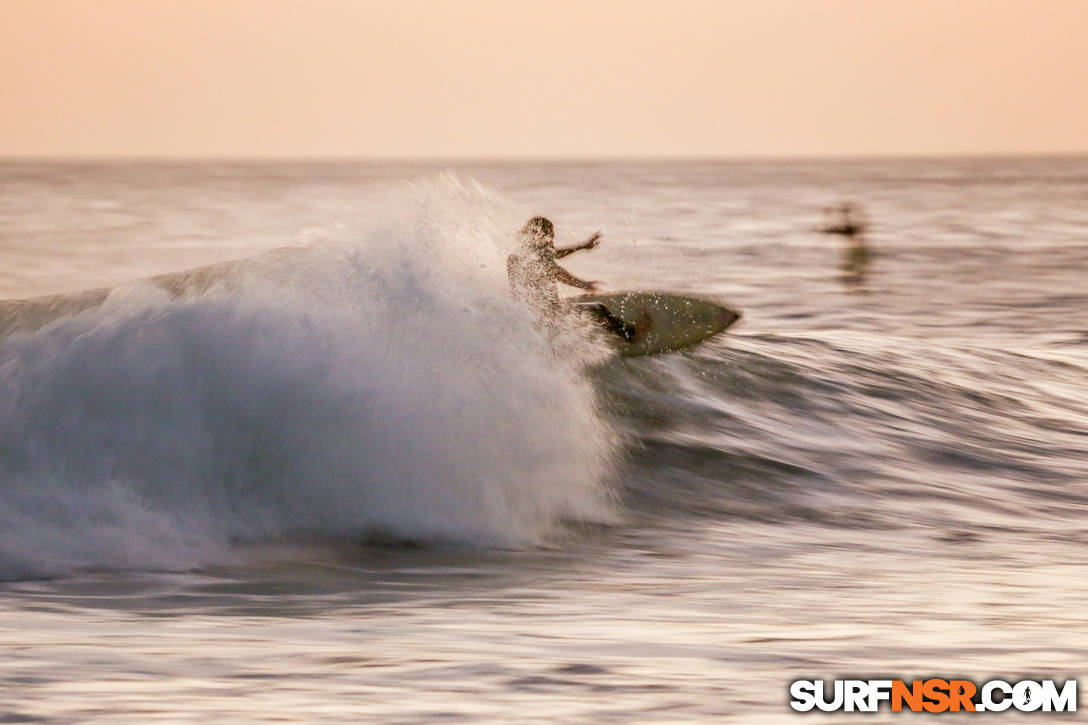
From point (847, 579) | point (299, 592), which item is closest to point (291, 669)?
point (299, 592)

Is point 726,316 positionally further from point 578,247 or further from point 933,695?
point 933,695

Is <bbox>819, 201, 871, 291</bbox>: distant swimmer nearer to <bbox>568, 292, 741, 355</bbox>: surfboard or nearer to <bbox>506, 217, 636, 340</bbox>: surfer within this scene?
<bbox>568, 292, 741, 355</bbox>: surfboard

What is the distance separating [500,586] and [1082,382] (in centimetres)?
1011

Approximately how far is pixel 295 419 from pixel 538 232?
3194mm

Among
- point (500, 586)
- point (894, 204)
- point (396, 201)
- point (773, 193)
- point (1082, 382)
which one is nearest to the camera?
point (500, 586)

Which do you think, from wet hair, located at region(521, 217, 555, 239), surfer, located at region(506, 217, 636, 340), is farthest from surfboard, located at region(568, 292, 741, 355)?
wet hair, located at region(521, 217, 555, 239)

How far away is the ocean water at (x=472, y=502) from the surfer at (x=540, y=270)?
0.55 ft

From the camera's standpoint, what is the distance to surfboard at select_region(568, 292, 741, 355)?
1361 cm

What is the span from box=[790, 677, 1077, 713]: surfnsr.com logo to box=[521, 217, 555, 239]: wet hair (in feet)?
21.7

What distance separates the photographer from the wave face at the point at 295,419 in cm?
880

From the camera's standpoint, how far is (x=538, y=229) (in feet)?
39.6

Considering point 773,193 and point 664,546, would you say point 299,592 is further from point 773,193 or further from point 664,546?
point 773,193

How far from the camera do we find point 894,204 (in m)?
90.8

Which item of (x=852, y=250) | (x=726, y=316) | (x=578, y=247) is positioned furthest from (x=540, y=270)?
(x=852, y=250)
